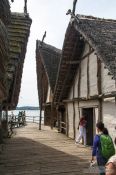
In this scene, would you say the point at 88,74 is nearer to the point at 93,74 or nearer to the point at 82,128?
the point at 93,74

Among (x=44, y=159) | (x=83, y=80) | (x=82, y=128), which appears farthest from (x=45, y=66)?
(x=44, y=159)

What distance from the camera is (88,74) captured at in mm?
14703

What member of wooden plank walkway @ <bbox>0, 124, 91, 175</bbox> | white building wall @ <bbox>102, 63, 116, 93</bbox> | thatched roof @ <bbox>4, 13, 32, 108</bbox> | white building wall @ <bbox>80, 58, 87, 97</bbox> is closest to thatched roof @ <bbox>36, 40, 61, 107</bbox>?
white building wall @ <bbox>80, 58, 87, 97</bbox>

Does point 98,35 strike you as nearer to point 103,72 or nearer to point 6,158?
point 103,72

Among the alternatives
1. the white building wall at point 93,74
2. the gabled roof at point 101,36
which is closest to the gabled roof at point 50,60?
the white building wall at point 93,74

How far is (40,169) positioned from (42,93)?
1755cm

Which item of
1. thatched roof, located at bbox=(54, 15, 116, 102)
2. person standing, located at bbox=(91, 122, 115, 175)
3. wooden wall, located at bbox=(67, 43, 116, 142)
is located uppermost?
thatched roof, located at bbox=(54, 15, 116, 102)

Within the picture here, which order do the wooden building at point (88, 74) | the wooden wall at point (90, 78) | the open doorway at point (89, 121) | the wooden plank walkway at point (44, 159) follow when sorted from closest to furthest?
the wooden plank walkway at point (44, 159), the wooden building at point (88, 74), the wooden wall at point (90, 78), the open doorway at point (89, 121)

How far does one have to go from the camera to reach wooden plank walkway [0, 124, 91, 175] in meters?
9.61

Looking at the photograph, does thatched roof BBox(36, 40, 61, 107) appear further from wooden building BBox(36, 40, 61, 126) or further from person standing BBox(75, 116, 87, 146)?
person standing BBox(75, 116, 87, 146)

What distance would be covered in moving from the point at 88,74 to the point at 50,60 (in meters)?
11.5

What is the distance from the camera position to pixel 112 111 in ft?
38.8

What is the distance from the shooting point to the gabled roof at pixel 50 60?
24.5 metres

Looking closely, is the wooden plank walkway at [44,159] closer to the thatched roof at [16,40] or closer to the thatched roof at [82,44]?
the thatched roof at [16,40]
